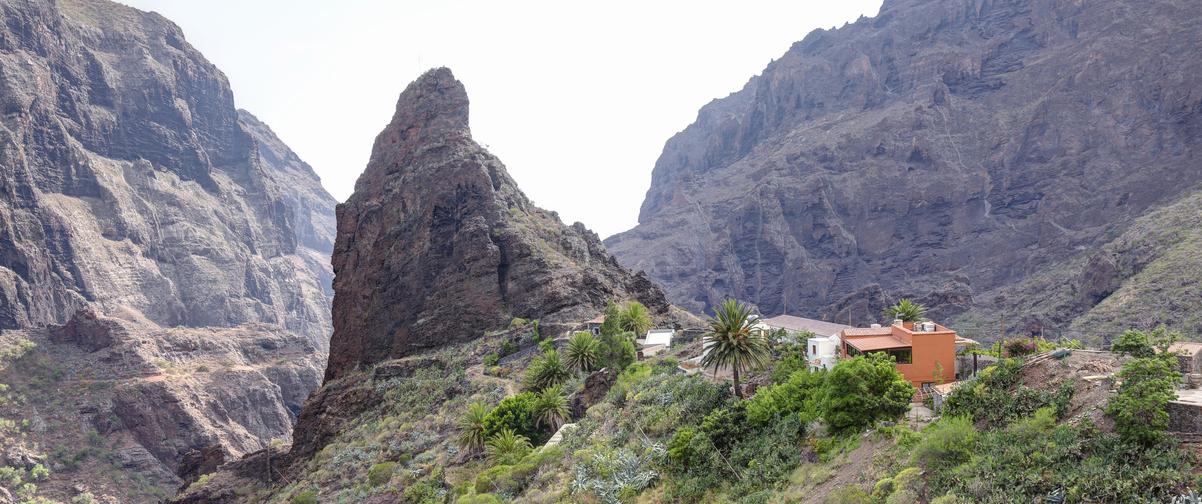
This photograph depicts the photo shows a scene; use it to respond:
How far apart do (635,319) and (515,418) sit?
81.9 feet

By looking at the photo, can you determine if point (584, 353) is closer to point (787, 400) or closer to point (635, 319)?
point (635, 319)

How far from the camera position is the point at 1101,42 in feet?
598

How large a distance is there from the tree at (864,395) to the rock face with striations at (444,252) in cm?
4352

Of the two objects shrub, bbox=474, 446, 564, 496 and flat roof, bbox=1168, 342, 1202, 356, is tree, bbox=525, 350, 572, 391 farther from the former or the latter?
flat roof, bbox=1168, 342, 1202, 356

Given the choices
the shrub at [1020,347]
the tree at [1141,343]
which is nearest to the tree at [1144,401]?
the tree at [1141,343]

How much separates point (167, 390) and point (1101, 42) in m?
207

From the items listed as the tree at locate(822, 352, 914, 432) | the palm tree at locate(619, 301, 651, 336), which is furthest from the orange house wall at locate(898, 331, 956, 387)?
the palm tree at locate(619, 301, 651, 336)

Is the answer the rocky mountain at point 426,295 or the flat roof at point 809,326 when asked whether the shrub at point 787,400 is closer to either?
the rocky mountain at point 426,295

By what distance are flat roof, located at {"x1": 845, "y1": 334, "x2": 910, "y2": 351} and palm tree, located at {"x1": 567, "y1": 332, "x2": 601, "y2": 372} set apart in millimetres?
25345

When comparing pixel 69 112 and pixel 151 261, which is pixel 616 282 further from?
pixel 69 112

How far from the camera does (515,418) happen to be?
A: 5347 cm

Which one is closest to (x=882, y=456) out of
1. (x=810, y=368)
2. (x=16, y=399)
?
(x=810, y=368)

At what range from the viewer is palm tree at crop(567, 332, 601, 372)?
203ft

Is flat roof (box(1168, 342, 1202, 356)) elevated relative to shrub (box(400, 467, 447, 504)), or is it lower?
elevated
